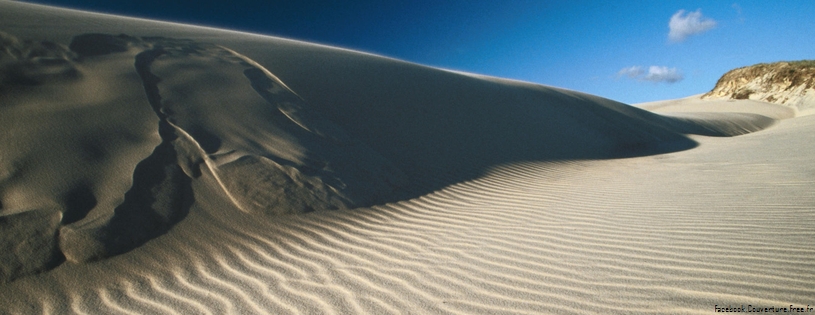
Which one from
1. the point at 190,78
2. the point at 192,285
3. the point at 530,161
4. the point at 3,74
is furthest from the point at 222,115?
the point at 530,161

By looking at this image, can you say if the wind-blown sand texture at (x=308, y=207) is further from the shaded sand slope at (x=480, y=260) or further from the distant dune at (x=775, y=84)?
the distant dune at (x=775, y=84)

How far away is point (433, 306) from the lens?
239 centimetres

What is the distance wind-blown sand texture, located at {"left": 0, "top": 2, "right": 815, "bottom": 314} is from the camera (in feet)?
8.34

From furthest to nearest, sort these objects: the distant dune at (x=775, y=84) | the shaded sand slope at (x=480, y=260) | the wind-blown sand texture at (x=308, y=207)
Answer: the distant dune at (x=775, y=84) → the wind-blown sand texture at (x=308, y=207) → the shaded sand slope at (x=480, y=260)

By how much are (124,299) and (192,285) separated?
41 cm

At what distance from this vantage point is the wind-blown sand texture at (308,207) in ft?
8.34

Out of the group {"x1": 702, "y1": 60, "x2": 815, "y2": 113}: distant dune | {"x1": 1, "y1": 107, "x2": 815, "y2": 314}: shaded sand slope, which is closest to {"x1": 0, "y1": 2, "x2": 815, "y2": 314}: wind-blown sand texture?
{"x1": 1, "y1": 107, "x2": 815, "y2": 314}: shaded sand slope

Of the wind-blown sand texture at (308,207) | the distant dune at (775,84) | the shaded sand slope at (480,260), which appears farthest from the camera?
the distant dune at (775,84)

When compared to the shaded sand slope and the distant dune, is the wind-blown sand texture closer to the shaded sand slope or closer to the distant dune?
the shaded sand slope

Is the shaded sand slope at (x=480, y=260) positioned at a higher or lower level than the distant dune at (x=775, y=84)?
lower

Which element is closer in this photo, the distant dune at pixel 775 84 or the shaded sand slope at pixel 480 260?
the shaded sand slope at pixel 480 260

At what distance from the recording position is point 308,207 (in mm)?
4227

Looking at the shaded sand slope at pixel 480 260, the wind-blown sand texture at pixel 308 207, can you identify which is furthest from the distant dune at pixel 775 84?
the shaded sand slope at pixel 480 260

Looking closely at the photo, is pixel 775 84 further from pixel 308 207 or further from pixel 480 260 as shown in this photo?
pixel 308 207
